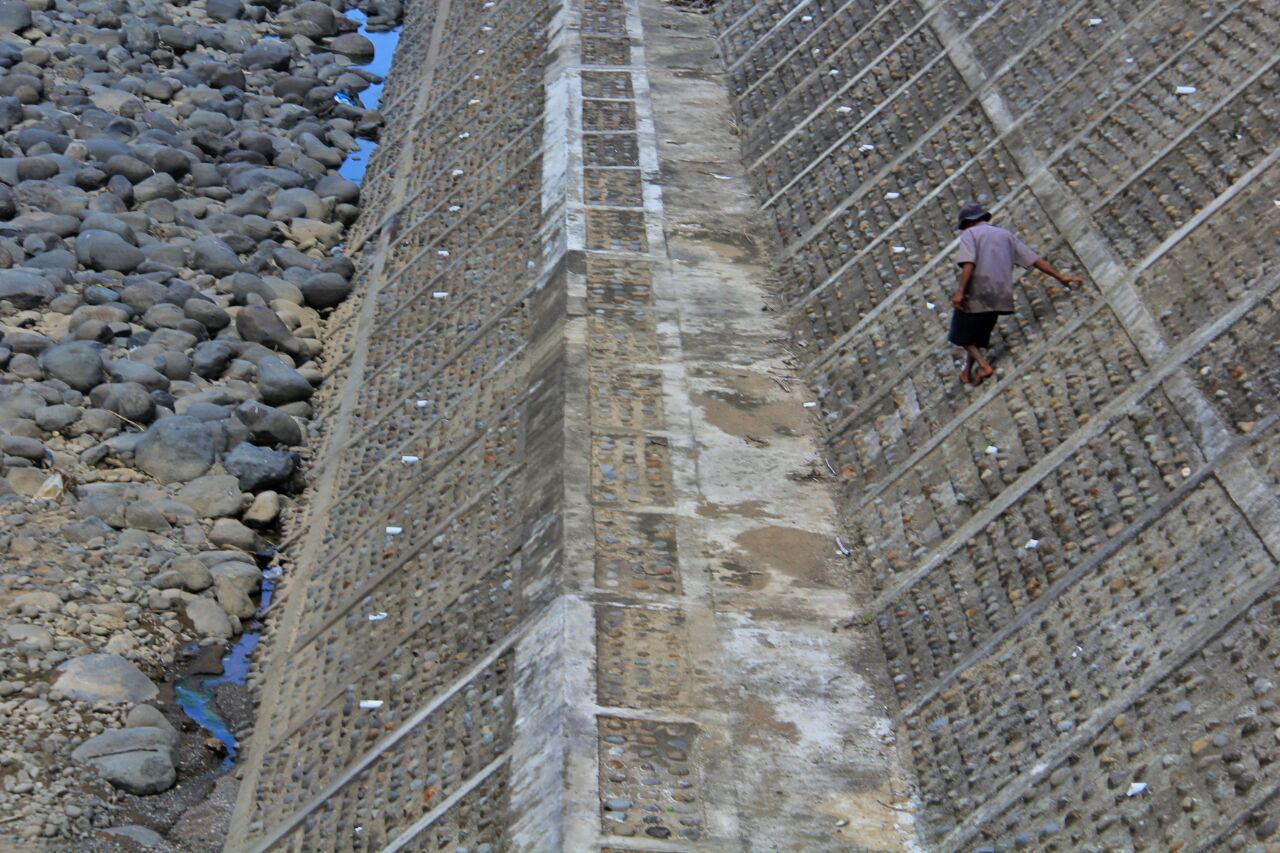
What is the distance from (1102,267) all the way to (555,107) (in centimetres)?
780

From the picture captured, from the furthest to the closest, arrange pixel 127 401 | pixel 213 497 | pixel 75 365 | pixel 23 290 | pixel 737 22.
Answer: pixel 737 22 < pixel 23 290 < pixel 75 365 < pixel 127 401 < pixel 213 497

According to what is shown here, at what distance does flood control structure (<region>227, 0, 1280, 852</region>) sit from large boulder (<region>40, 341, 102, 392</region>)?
2246 millimetres

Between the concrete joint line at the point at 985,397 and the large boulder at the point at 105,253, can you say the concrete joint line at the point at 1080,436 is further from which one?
the large boulder at the point at 105,253

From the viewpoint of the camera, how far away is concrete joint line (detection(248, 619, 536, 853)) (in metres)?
9.13

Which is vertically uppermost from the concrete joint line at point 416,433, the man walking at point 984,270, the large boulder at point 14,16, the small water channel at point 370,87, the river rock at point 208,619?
the man walking at point 984,270

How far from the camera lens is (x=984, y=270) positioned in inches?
397

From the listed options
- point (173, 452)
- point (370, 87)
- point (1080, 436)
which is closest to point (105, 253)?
point (173, 452)

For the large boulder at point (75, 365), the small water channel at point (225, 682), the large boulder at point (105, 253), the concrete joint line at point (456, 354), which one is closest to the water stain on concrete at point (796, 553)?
the small water channel at point (225, 682)

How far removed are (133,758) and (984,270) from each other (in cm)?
628

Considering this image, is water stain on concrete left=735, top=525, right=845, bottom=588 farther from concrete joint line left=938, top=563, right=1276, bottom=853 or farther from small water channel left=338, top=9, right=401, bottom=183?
small water channel left=338, top=9, right=401, bottom=183

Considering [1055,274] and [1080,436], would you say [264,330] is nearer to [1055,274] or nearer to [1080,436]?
[1055,274]

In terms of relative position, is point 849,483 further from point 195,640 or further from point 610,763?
point 195,640

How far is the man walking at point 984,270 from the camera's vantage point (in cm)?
1007

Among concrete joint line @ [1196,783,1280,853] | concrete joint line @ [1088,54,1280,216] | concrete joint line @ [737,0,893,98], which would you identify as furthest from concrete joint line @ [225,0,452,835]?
concrete joint line @ [1088,54,1280,216]
